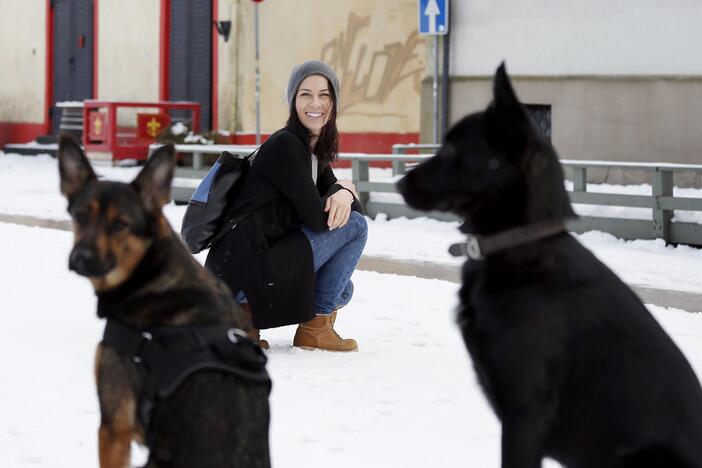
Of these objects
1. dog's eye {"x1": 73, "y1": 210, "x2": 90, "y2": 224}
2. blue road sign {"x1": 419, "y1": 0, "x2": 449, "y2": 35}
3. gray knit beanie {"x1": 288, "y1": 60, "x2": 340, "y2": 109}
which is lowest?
dog's eye {"x1": 73, "y1": 210, "x2": 90, "y2": 224}

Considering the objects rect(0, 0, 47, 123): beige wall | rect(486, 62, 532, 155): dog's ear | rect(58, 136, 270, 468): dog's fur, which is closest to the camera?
rect(58, 136, 270, 468): dog's fur

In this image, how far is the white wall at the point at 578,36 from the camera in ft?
45.2

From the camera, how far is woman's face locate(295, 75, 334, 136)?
5984mm

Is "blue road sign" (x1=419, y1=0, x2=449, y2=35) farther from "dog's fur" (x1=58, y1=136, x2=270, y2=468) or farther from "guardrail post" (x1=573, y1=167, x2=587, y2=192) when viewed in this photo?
"dog's fur" (x1=58, y1=136, x2=270, y2=468)

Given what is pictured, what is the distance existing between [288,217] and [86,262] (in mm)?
3026

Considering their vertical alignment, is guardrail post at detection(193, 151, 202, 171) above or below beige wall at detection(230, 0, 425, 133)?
below

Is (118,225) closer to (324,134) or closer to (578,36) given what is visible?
(324,134)

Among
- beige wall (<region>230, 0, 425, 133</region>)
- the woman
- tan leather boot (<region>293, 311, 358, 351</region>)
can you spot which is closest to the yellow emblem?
beige wall (<region>230, 0, 425, 133</region>)

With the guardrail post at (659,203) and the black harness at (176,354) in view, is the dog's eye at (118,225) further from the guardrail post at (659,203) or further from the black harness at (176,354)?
the guardrail post at (659,203)

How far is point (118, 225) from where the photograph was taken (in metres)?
3.10

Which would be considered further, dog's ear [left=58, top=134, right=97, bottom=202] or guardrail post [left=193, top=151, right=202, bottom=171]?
guardrail post [left=193, top=151, right=202, bottom=171]

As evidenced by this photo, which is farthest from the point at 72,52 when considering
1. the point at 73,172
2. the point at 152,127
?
the point at 73,172

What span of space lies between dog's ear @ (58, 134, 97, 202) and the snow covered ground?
1166 mm

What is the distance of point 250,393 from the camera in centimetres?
306
